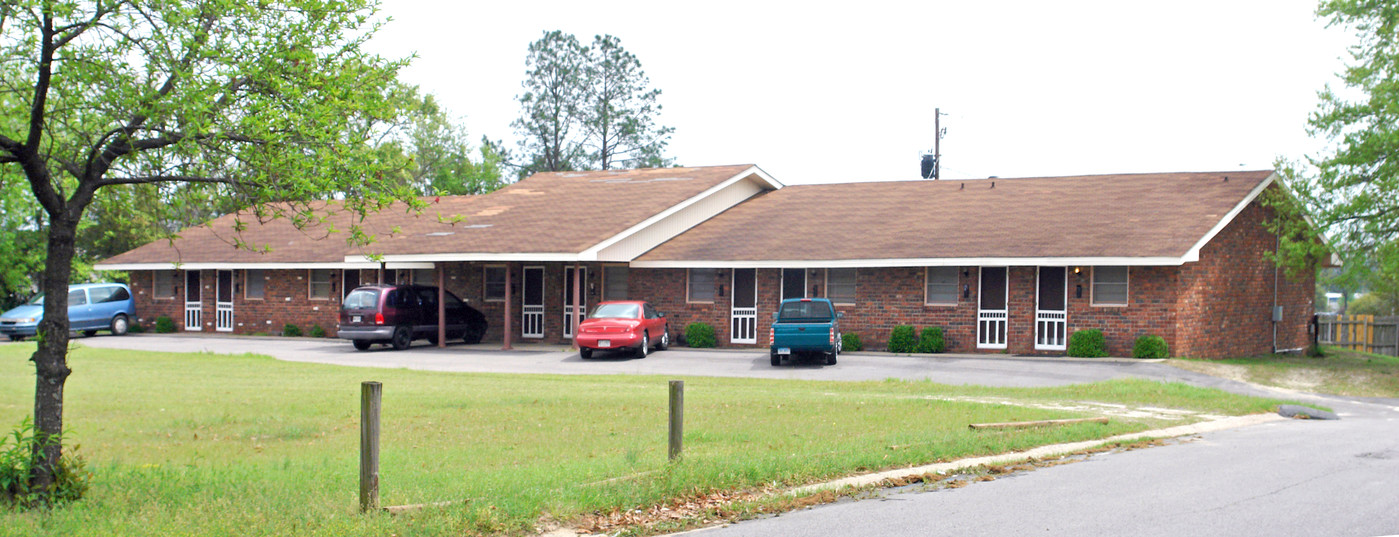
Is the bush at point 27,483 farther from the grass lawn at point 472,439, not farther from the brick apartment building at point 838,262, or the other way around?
the brick apartment building at point 838,262

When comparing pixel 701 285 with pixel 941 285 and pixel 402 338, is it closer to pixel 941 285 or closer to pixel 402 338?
pixel 941 285

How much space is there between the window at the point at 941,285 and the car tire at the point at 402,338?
13869mm

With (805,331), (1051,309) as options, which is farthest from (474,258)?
(1051,309)

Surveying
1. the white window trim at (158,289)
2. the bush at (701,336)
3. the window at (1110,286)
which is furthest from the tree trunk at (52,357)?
the white window trim at (158,289)

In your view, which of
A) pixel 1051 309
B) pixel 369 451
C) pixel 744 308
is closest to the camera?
pixel 369 451

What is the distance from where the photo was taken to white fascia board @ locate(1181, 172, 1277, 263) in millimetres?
24797

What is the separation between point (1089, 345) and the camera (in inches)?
1034

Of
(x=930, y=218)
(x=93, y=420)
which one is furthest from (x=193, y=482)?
(x=930, y=218)

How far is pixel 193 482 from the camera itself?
30.9ft

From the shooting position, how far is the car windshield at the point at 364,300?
96.9ft

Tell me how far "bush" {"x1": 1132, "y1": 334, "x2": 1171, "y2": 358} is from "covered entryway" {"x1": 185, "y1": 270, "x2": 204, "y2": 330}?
29.9m

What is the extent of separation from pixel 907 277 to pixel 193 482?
21.7 m

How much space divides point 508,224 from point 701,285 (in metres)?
6.13

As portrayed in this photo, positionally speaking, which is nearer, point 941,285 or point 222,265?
point 941,285
